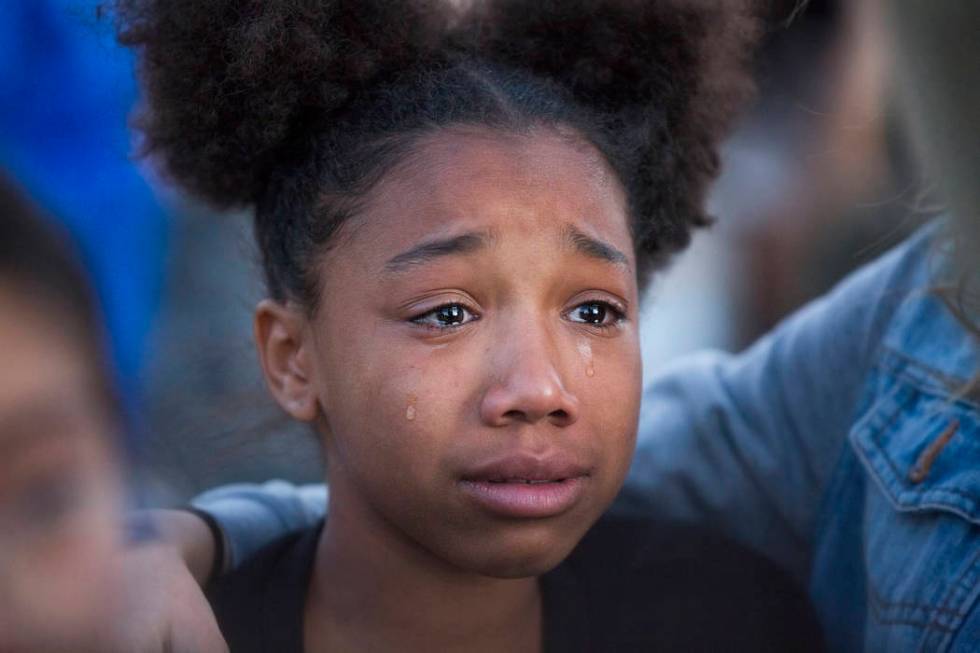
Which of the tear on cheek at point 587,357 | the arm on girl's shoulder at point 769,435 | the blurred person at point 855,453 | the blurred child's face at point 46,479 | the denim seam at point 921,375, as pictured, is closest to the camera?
the blurred child's face at point 46,479

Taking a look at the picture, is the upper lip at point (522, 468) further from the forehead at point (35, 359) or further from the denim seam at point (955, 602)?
the denim seam at point (955, 602)

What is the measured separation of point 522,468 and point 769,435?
73 cm

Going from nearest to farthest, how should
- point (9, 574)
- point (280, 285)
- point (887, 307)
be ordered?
point (9, 574) → point (280, 285) → point (887, 307)

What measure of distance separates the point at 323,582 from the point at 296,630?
94mm

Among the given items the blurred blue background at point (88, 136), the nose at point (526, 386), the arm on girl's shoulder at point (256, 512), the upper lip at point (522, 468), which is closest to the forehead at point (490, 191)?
the nose at point (526, 386)

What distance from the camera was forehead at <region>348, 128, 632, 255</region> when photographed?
1335 millimetres

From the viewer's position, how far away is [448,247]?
132 centimetres

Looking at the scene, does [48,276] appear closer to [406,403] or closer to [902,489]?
[406,403]

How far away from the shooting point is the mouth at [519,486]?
1.27 m

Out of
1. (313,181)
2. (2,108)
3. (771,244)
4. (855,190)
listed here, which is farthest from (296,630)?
(771,244)

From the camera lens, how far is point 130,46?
1512 millimetres

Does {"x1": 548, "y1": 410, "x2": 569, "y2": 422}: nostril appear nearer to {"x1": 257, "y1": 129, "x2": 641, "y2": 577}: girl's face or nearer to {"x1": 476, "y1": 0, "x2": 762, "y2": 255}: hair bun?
{"x1": 257, "y1": 129, "x2": 641, "y2": 577}: girl's face

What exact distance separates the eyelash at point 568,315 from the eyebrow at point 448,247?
0.06 meters

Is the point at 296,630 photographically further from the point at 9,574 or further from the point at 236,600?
the point at 9,574
